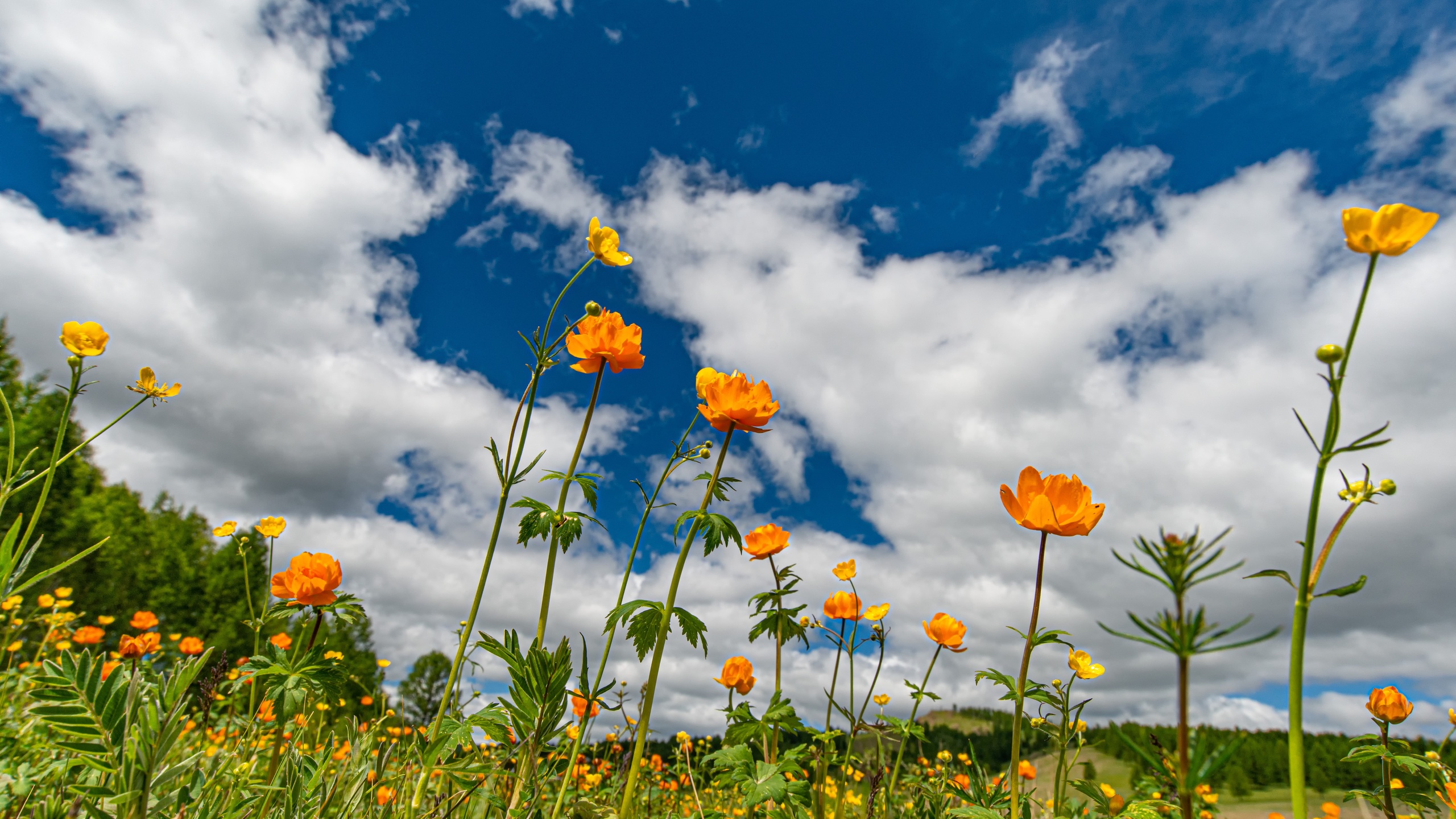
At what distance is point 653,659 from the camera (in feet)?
7.88

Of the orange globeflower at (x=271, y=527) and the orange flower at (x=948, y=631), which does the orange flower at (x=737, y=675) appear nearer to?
the orange flower at (x=948, y=631)

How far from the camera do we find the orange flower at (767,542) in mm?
3365

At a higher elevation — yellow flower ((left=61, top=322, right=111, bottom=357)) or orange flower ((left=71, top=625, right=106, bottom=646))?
yellow flower ((left=61, top=322, right=111, bottom=357))

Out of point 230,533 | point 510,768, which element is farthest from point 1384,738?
point 230,533

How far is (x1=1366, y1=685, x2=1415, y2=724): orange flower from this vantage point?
111 inches

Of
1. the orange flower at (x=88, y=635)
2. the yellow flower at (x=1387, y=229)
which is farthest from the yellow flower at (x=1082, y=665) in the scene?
the orange flower at (x=88, y=635)

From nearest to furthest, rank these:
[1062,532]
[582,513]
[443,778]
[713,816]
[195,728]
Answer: [1062,532] → [443,778] → [582,513] → [713,816] → [195,728]

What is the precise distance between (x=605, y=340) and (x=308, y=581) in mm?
1332

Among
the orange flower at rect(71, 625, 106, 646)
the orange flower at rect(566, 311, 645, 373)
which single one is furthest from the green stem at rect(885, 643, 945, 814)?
the orange flower at rect(71, 625, 106, 646)

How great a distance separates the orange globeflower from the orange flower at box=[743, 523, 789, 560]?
2229mm

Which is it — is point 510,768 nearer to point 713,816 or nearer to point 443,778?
point 443,778

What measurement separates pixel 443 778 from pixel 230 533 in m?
1.94

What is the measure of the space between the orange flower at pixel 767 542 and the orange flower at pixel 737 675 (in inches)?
25.3

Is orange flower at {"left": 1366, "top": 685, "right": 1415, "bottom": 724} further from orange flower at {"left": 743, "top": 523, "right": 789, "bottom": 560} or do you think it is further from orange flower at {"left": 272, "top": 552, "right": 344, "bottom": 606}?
orange flower at {"left": 272, "top": 552, "right": 344, "bottom": 606}
